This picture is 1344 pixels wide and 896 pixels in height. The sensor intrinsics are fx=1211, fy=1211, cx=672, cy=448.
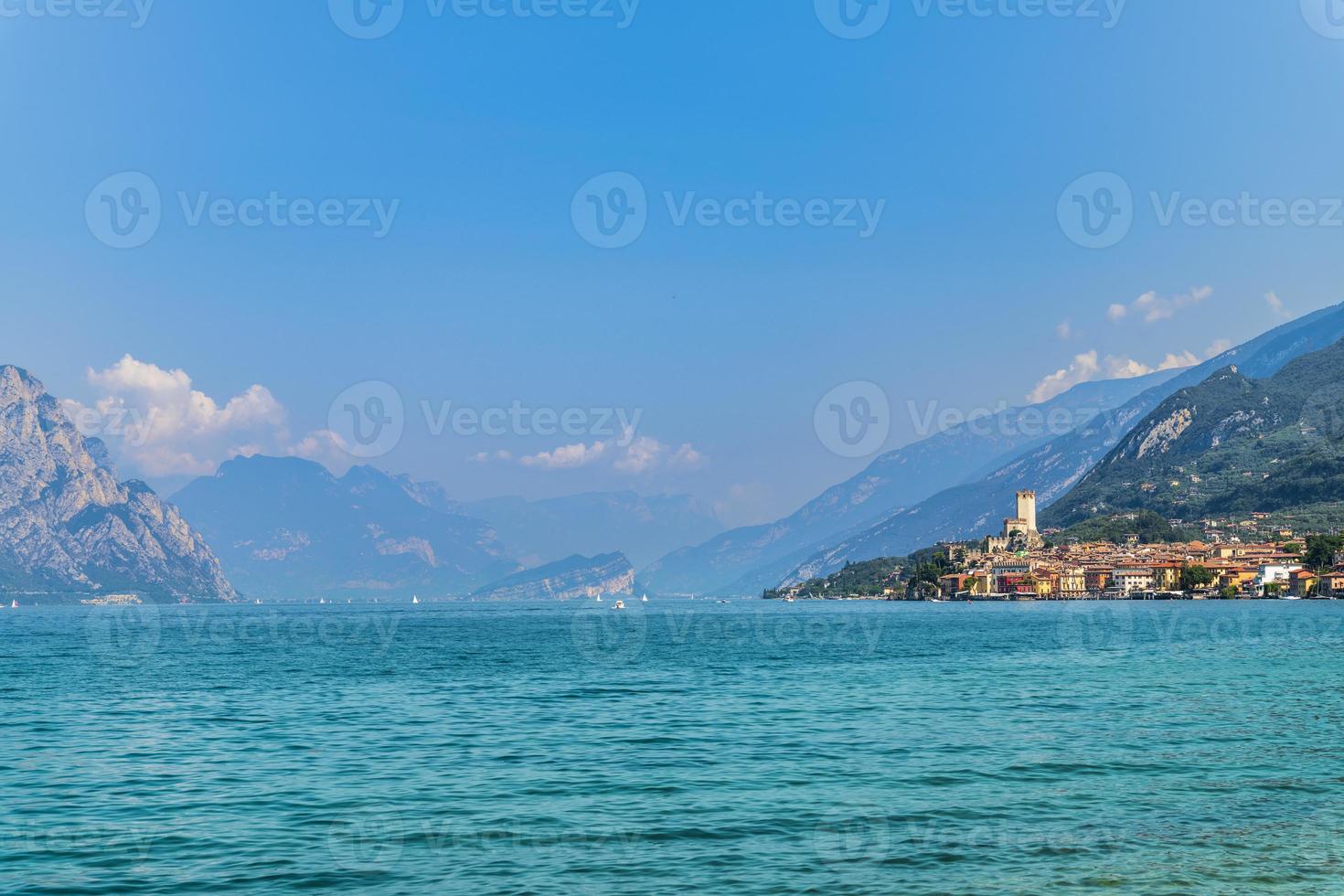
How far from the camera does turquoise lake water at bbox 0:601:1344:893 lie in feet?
76.9

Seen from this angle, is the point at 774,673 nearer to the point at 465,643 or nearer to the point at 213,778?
the point at 213,778

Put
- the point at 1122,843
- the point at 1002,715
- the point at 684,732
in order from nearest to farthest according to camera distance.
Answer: the point at 1122,843 < the point at 684,732 < the point at 1002,715

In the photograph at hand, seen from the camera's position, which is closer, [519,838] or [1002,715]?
[519,838]

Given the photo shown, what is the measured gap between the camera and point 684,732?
43.5 m

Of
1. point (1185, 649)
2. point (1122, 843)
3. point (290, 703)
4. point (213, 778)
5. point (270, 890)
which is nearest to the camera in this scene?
point (270, 890)

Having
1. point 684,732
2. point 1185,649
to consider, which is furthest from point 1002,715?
point 1185,649

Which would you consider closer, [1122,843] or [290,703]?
[1122,843]

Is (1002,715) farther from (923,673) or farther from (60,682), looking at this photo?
(60,682)

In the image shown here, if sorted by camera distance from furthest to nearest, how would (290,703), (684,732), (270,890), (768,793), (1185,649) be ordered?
(1185,649) < (290,703) < (684,732) < (768,793) < (270,890)

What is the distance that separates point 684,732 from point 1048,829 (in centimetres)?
1876

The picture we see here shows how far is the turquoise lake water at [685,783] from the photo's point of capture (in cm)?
2345

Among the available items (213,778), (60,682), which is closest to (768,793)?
(213,778)

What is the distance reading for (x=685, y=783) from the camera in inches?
1292

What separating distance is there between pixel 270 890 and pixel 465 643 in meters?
97.3
